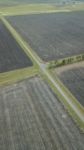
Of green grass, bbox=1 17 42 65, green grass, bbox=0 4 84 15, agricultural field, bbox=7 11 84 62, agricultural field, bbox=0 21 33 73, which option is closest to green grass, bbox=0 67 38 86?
agricultural field, bbox=0 21 33 73

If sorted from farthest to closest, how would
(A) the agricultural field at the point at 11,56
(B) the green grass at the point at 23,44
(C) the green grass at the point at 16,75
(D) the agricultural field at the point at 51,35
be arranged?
(D) the agricultural field at the point at 51,35
(B) the green grass at the point at 23,44
(A) the agricultural field at the point at 11,56
(C) the green grass at the point at 16,75

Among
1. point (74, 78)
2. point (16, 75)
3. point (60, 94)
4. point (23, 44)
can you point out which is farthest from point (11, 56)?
point (60, 94)

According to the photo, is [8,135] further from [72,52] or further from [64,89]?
[72,52]

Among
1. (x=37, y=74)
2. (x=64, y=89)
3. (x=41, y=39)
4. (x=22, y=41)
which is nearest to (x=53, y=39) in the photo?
(x=41, y=39)

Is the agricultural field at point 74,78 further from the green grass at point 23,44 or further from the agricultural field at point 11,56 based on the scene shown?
→ the agricultural field at point 11,56

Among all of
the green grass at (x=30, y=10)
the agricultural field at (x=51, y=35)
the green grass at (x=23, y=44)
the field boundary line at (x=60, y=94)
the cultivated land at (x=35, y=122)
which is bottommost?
the green grass at (x=30, y=10)

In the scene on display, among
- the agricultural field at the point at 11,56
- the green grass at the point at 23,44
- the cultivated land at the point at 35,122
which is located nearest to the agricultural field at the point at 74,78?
the cultivated land at the point at 35,122

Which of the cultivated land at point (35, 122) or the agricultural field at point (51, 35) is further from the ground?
the cultivated land at point (35, 122)
